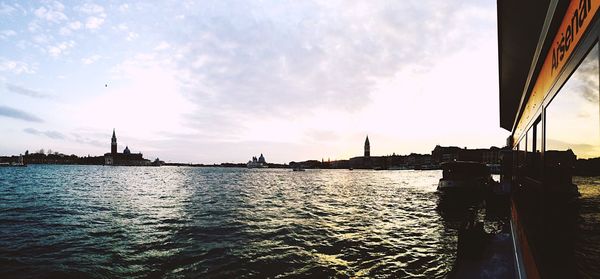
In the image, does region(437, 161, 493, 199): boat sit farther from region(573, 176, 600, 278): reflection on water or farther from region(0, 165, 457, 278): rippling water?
region(573, 176, 600, 278): reflection on water

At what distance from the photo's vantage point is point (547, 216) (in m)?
5.33

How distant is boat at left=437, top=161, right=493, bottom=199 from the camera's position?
28.6m

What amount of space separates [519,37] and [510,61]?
2.69m

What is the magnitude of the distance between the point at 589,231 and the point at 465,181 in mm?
28173

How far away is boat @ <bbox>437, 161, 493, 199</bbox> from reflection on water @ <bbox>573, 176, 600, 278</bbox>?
26893 millimetres

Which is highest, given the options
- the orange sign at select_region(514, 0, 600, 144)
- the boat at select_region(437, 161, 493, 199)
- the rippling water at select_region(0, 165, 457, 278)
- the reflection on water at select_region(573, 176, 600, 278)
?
the orange sign at select_region(514, 0, 600, 144)

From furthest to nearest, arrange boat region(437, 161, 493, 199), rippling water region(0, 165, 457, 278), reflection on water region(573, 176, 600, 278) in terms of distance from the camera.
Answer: boat region(437, 161, 493, 199), rippling water region(0, 165, 457, 278), reflection on water region(573, 176, 600, 278)

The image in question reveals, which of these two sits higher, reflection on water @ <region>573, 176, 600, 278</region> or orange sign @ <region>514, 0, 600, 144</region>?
orange sign @ <region>514, 0, 600, 144</region>

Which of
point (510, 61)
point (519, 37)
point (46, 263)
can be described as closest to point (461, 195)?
point (510, 61)

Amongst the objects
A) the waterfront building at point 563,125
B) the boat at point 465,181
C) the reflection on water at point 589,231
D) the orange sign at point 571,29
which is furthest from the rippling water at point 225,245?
the boat at point 465,181

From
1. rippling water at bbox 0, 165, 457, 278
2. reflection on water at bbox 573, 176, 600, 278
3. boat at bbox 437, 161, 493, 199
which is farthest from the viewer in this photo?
boat at bbox 437, 161, 493, 199

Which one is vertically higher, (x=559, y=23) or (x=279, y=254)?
(x=559, y=23)

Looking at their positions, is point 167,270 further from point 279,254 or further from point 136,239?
point 136,239

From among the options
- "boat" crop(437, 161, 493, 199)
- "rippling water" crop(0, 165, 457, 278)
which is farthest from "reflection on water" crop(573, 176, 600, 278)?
"boat" crop(437, 161, 493, 199)
